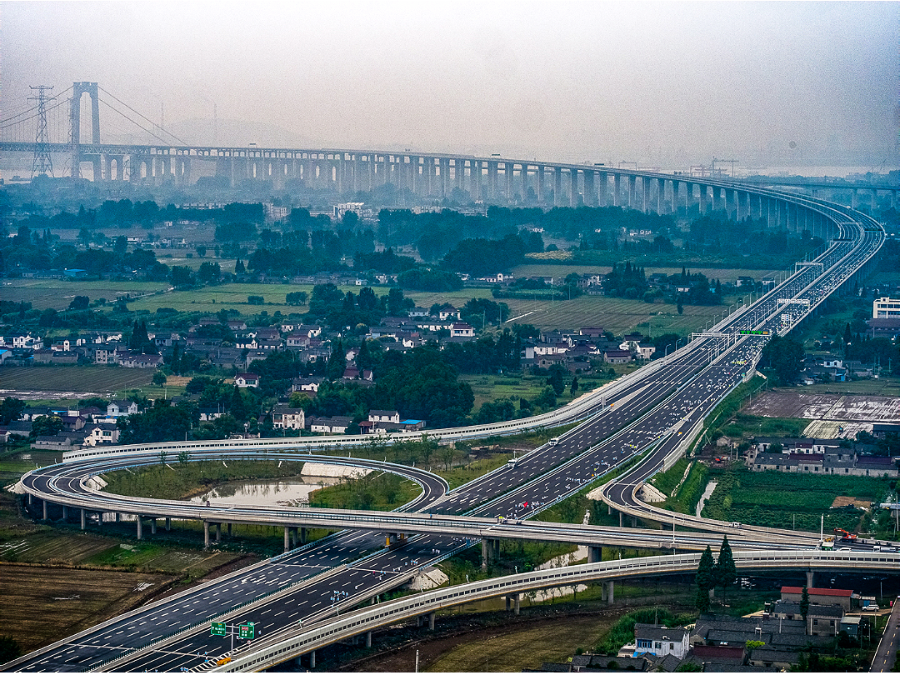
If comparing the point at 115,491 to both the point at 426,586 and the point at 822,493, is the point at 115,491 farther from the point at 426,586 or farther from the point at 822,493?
the point at 822,493

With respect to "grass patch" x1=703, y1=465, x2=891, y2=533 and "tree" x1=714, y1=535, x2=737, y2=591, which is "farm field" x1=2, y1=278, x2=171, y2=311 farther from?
"tree" x1=714, y1=535, x2=737, y2=591

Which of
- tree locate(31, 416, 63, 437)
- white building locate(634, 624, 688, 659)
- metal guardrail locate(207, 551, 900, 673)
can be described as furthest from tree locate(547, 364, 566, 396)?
white building locate(634, 624, 688, 659)

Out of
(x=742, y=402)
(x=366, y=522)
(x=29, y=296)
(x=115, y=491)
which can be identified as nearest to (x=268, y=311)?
(x=29, y=296)

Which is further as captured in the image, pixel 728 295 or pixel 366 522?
pixel 728 295

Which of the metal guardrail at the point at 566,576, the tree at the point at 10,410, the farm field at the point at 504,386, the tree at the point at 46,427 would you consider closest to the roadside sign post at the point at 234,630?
the metal guardrail at the point at 566,576

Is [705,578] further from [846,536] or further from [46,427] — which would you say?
[46,427]

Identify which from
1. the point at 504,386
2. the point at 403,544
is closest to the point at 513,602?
the point at 403,544
